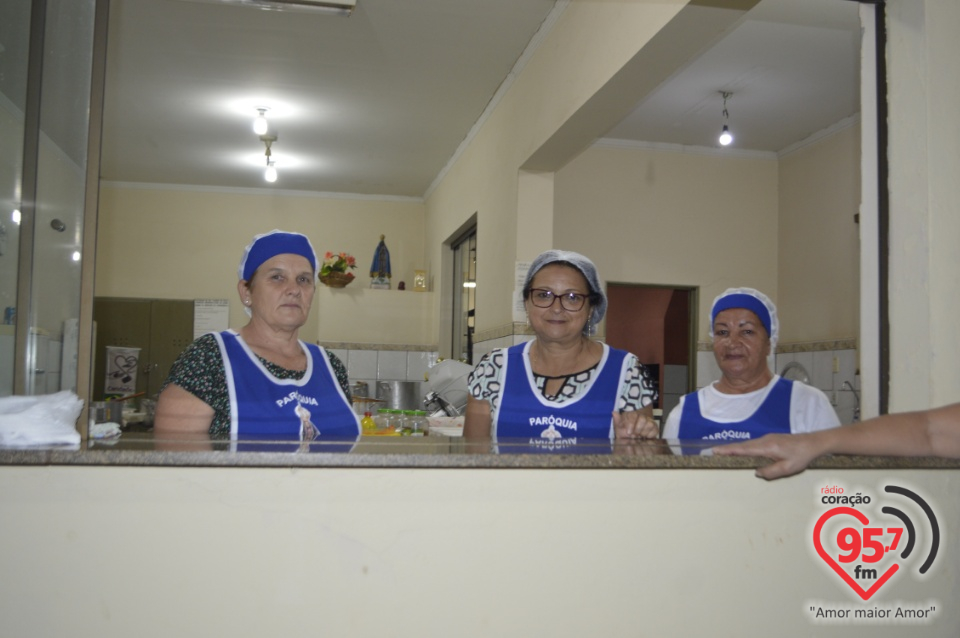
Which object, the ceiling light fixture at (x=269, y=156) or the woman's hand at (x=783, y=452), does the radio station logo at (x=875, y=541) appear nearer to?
the woman's hand at (x=783, y=452)

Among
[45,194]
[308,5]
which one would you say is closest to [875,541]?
[45,194]

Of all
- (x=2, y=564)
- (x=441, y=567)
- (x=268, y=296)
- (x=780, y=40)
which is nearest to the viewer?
(x=2, y=564)

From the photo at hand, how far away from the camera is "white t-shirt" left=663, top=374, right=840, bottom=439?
7.54ft

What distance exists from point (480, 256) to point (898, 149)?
4045mm

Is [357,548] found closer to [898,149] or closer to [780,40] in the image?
[898,149]

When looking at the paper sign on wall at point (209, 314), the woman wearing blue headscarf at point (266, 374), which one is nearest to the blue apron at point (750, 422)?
the woman wearing blue headscarf at point (266, 374)

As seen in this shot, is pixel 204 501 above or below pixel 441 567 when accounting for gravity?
above

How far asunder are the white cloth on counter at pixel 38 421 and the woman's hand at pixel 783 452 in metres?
1.06

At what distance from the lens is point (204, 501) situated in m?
1.29

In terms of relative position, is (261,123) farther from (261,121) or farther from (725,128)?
(725,128)

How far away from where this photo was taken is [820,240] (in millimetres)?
5766

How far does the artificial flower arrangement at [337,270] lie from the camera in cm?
754

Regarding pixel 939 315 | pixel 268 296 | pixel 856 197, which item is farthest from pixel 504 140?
pixel 939 315

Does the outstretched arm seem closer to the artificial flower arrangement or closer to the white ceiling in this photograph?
the white ceiling
